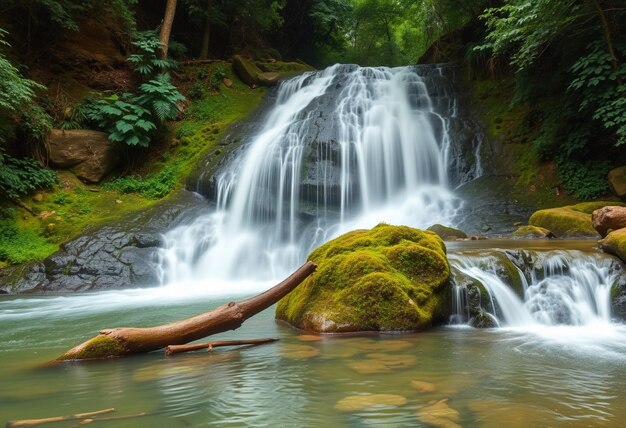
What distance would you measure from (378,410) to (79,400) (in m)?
1.87

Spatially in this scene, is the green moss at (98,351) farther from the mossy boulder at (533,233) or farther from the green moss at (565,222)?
the green moss at (565,222)

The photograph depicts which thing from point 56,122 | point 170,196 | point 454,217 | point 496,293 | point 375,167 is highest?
point 56,122

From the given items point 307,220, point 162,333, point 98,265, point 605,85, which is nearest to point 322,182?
point 307,220

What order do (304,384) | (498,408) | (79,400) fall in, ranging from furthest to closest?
(304,384) < (79,400) < (498,408)

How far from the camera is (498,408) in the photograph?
8.85 feet

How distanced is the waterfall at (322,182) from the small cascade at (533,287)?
5.46 m

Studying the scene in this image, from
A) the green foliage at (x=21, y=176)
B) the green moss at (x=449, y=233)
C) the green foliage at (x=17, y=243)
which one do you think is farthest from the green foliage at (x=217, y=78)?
the green moss at (x=449, y=233)

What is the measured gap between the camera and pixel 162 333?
4.12 meters

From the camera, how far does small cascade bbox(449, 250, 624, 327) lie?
541 centimetres

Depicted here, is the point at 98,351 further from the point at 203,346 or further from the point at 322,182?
the point at 322,182

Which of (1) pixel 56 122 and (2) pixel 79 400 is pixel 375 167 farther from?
(2) pixel 79 400

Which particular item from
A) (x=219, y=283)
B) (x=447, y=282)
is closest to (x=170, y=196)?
(x=219, y=283)

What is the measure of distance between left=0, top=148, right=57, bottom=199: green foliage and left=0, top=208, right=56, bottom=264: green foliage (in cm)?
77

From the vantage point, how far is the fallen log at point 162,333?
400 cm
